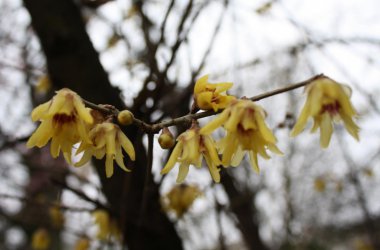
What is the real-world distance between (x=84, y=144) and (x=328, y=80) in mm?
670

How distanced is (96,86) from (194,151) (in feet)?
3.48

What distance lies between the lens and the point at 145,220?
193 centimetres

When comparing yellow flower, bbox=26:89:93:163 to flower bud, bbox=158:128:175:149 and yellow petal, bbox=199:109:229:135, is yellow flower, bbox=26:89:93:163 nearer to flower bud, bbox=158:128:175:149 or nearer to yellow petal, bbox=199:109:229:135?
flower bud, bbox=158:128:175:149

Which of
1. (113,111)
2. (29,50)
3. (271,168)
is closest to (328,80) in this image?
(113,111)

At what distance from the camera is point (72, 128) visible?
1.06m

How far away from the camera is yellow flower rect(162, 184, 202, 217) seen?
2.27 m

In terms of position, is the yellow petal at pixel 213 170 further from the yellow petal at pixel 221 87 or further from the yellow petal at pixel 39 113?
the yellow petal at pixel 39 113

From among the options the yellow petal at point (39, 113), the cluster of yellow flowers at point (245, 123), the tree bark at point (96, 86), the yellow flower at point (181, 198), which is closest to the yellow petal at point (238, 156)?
the cluster of yellow flowers at point (245, 123)

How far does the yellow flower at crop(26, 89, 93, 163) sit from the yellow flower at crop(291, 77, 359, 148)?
555mm

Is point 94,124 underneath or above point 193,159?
above

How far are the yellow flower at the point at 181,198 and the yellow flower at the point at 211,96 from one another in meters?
1.26

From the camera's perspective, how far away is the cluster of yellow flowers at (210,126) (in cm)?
99

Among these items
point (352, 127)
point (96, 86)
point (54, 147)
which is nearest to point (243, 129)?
point (352, 127)

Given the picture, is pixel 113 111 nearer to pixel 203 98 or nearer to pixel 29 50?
pixel 203 98
